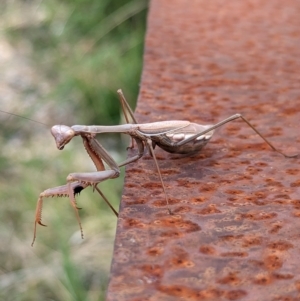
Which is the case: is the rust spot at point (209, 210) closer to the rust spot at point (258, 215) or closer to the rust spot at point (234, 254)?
the rust spot at point (258, 215)

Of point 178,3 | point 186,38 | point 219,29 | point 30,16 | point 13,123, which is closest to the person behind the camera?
point 186,38

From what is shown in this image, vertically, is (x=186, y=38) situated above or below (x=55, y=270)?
above

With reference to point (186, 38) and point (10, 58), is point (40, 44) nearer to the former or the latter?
point (10, 58)

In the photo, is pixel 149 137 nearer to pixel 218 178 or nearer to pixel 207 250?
pixel 218 178

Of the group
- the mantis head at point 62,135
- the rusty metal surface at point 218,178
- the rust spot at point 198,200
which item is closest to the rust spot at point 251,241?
the rusty metal surface at point 218,178

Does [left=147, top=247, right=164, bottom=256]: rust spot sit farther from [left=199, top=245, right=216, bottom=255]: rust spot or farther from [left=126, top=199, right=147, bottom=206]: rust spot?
[left=126, top=199, right=147, bottom=206]: rust spot

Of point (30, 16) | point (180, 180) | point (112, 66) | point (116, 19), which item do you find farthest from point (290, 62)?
point (30, 16)

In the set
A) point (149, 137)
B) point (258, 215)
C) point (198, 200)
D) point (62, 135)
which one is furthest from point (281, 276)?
point (62, 135)
